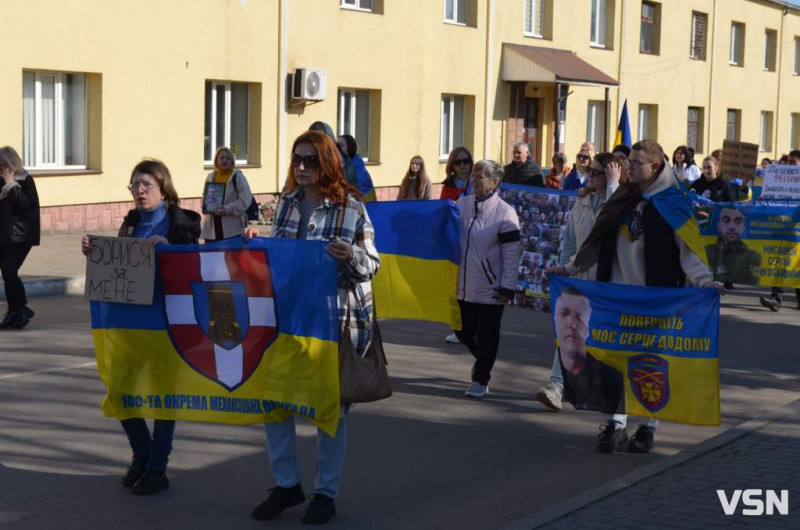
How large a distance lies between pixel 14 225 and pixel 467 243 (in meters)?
4.79

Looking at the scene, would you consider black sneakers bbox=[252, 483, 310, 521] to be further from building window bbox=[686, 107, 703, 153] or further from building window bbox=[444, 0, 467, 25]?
building window bbox=[686, 107, 703, 153]

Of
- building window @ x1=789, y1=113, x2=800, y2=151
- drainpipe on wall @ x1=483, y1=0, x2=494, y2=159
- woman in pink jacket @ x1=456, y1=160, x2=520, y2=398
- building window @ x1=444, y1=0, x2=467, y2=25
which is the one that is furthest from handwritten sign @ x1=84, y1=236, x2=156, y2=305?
building window @ x1=789, y1=113, x2=800, y2=151

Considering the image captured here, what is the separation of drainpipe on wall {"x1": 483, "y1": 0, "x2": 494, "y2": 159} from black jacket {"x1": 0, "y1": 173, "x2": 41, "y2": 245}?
68.3ft

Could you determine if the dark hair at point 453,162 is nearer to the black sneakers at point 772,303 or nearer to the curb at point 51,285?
the curb at point 51,285

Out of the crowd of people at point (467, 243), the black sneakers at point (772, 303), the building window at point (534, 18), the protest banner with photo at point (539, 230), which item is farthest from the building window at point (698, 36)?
the protest banner with photo at point (539, 230)

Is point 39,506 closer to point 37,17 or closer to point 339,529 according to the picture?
point 339,529

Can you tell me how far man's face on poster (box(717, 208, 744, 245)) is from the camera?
13.8 metres

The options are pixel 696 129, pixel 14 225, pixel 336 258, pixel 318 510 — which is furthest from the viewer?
pixel 696 129

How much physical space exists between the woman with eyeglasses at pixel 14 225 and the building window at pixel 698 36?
3433 cm

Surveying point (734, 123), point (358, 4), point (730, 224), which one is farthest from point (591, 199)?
point (734, 123)

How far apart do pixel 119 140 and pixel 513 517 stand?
16191mm

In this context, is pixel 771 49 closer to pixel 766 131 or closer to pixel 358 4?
pixel 766 131

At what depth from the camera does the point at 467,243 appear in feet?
30.8

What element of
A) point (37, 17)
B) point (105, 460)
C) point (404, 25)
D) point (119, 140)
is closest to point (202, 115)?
point (119, 140)
